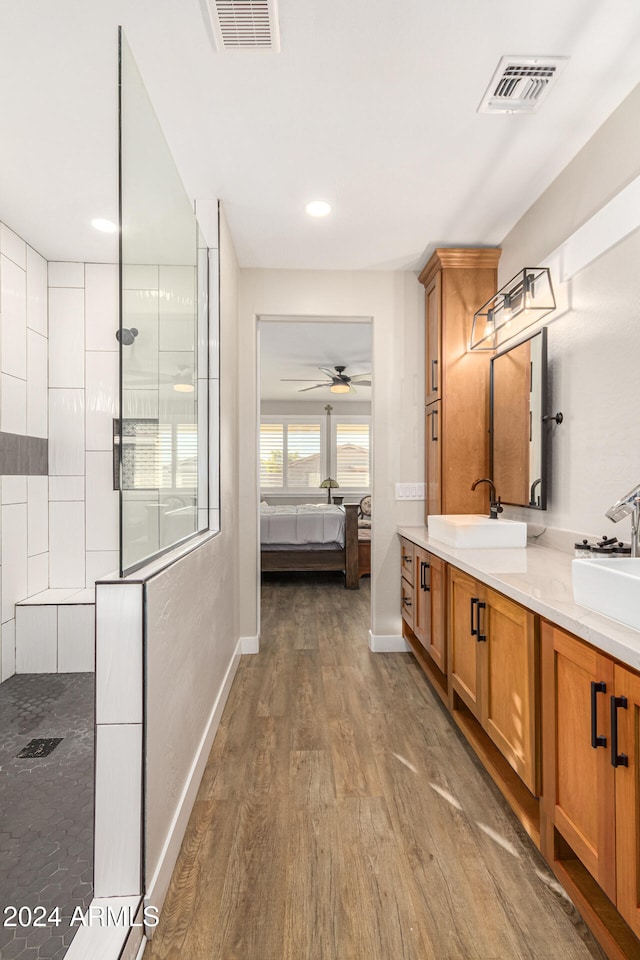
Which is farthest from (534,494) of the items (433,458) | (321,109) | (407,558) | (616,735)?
(321,109)

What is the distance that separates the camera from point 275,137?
224 cm

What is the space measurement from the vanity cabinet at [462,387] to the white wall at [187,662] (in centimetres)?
131

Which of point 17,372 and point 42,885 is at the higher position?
point 17,372

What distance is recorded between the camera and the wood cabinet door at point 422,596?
115 inches

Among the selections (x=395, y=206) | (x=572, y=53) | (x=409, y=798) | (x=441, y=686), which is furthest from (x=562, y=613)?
(x=395, y=206)

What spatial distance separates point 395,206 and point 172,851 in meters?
2.93

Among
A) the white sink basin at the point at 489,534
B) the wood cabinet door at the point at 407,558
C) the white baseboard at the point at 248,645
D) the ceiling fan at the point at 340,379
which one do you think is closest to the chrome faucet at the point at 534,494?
the white sink basin at the point at 489,534

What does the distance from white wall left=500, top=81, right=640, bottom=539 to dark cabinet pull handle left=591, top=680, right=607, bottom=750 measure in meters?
0.96

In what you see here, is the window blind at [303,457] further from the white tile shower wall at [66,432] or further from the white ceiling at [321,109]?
the white ceiling at [321,109]

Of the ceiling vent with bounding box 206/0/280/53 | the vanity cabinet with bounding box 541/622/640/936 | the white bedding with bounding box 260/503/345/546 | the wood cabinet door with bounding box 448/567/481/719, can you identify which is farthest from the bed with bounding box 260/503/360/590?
the ceiling vent with bounding box 206/0/280/53

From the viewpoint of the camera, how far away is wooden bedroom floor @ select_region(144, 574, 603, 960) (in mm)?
1371

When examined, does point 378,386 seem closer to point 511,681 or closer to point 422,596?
point 422,596

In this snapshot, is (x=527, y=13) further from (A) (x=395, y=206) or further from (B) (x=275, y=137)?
(A) (x=395, y=206)

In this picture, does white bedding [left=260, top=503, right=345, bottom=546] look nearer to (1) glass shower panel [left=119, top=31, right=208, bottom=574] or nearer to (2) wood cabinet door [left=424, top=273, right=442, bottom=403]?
(2) wood cabinet door [left=424, top=273, right=442, bottom=403]
